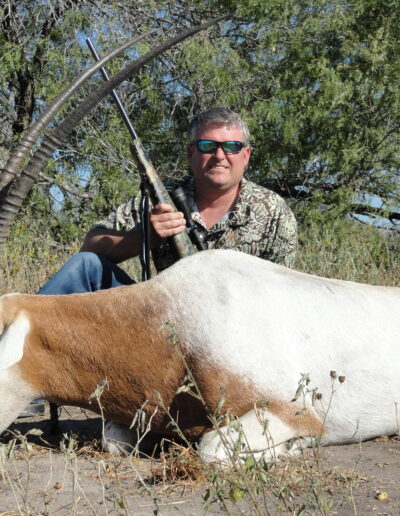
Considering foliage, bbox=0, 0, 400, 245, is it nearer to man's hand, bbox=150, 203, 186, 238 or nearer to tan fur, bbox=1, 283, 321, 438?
man's hand, bbox=150, 203, 186, 238

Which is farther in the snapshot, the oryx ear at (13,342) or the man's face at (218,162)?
the man's face at (218,162)

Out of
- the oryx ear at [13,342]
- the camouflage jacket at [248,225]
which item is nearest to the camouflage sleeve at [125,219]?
the camouflage jacket at [248,225]

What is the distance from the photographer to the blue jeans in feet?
12.7

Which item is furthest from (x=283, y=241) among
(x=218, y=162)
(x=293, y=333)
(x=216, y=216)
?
(x=293, y=333)

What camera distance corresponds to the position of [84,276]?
393 centimetres

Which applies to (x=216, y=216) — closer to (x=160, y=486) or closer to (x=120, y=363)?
(x=120, y=363)

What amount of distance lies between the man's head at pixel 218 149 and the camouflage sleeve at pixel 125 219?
45 cm

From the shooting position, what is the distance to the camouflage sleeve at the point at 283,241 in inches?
176

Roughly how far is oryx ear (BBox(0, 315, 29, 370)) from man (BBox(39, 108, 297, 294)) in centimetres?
110

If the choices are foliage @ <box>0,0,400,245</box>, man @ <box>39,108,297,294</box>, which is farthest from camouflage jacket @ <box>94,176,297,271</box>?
foliage @ <box>0,0,400,245</box>

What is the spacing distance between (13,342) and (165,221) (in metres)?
1.28

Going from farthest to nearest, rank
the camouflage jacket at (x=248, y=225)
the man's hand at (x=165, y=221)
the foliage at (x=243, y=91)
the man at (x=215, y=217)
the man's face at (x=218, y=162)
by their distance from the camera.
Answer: the foliage at (x=243, y=91), the camouflage jacket at (x=248, y=225), the man's face at (x=218, y=162), the man at (x=215, y=217), the man's hand at (x=165, y=221)

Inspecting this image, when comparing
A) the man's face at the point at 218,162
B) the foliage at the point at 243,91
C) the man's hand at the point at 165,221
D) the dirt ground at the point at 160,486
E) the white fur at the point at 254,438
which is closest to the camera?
the dirt ground at the point at 160,486

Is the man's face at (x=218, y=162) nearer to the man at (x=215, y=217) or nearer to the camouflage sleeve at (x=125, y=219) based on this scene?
the man at (x=215, y=217)
